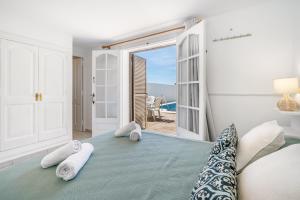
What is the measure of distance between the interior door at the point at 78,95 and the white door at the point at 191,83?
3.18m

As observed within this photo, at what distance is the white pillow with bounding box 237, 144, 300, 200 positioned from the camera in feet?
1.69

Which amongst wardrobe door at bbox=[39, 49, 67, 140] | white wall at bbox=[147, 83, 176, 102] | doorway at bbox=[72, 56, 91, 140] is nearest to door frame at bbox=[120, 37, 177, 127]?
wardrobe door at bbox=[39, 49, 67, 140]

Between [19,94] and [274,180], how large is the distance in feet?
11.1

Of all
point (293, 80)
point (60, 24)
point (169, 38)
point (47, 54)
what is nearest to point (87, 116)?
point (47, 54)

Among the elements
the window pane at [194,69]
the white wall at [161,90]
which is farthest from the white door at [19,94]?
the white wall at [161,90]

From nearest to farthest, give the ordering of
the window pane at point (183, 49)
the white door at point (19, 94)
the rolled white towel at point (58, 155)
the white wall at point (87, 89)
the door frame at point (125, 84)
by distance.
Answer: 1. the rolled white towel at point (58, 155)
2. the white door at point (19, 94)
3. the window pane at point (183, 49)
4. the door frame at point (125, 84)
5. the white wall at point (87, 89)

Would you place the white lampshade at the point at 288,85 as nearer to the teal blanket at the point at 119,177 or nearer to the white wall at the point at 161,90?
the teal blanket at the point at 119,177

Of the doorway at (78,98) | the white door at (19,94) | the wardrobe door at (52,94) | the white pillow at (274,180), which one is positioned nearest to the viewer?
the white pillow at (274,180)

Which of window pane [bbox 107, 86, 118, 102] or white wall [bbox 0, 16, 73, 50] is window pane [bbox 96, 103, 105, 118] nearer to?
window pane [bbox 107, 86, 118, 102]

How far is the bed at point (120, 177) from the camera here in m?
0.81

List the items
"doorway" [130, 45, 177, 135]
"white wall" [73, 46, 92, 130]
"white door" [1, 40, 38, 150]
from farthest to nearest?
"white wall" [73, 46, 92, 130]
"doorway" [130, 45, 177, 135]
"white door" [1, 40, 38, 150]

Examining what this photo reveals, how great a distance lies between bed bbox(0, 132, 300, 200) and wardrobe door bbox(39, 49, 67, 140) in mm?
2241

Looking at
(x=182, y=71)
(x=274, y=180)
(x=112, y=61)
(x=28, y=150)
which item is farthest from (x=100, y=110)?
(x=274, y=180)

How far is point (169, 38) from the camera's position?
3.17 m
